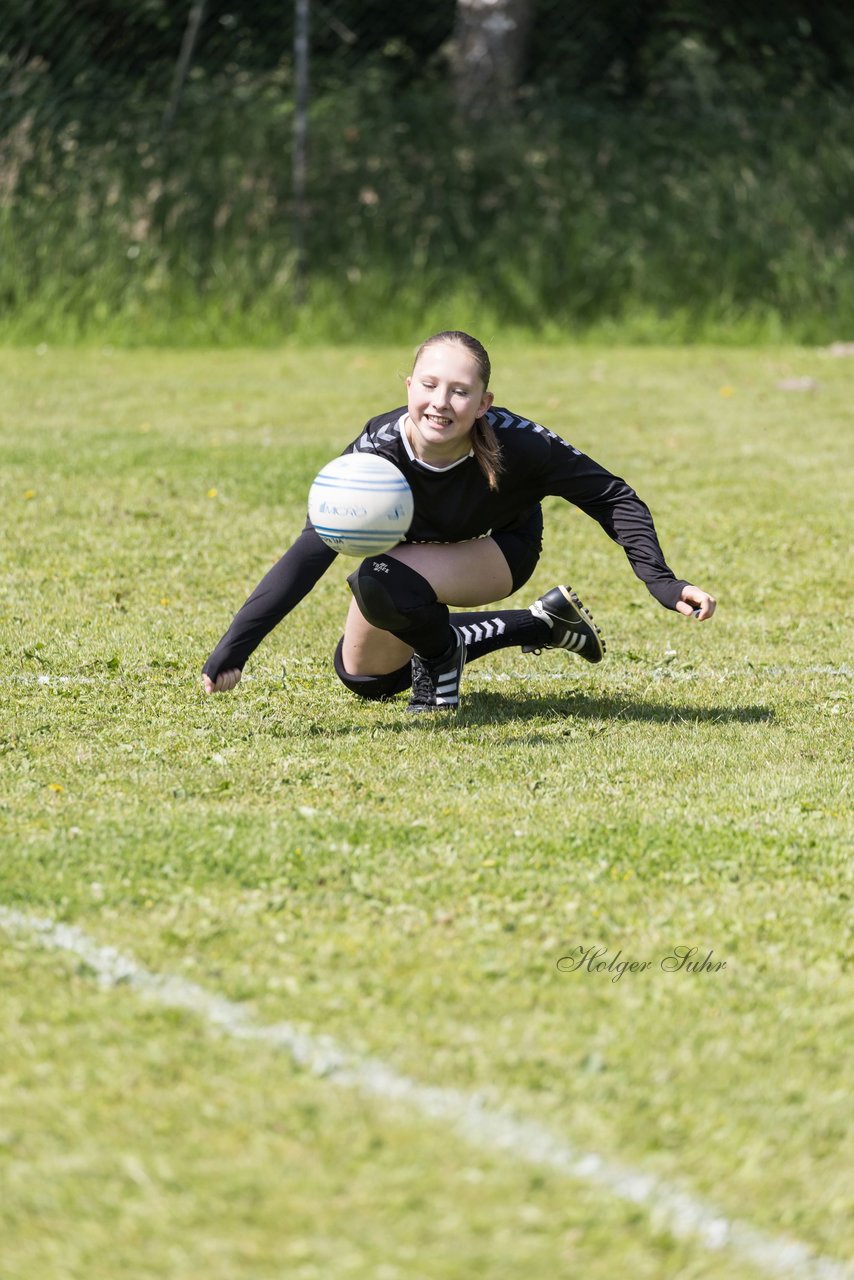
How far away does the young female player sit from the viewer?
191 inches

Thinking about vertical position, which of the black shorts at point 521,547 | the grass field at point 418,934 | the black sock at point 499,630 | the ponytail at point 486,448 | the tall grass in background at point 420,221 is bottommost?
the grass field at point 418,934

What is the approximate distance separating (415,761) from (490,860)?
0.87 metres

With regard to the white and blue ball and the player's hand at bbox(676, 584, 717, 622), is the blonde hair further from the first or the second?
the player's hand at bbox(676, 584, 717, 622)

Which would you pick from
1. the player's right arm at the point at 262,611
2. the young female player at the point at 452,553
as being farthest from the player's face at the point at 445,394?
the player's right arm at the point at 262,611

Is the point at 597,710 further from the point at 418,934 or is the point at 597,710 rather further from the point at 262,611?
the point at 418,934

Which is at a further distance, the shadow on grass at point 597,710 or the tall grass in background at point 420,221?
the tall grass in background at point 420,221

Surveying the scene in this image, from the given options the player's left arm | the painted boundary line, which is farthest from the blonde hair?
the painted boundary line

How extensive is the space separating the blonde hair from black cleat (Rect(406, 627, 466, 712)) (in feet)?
1.87
